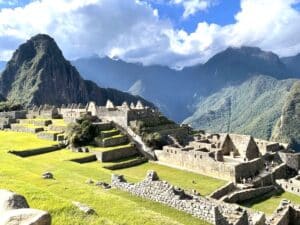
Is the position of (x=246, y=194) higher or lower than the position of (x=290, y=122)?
lower

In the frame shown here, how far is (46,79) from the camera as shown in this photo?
175250 millimetres

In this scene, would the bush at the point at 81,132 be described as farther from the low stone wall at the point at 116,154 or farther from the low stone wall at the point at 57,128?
the low stone wall at the point at 116,154

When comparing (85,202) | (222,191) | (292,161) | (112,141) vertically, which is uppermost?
(112,141)

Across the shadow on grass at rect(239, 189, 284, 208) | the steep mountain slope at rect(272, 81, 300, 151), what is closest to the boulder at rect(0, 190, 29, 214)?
the shadow on grass at rect(239, 189, 284, 208)

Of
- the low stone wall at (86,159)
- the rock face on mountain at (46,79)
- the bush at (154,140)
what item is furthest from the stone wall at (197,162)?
the rock face on mountain at (46,79)

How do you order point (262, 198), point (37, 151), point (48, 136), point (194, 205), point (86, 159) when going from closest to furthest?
point (194, 205)
point (262, 198)
point (86, 159)
point (37, 151)
point (48, 136)

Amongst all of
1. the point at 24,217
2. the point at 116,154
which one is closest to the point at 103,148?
the point at 116,154

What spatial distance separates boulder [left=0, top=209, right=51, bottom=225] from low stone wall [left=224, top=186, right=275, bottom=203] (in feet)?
62.0

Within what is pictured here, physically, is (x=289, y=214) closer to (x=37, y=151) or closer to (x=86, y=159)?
(x=86, y=159)

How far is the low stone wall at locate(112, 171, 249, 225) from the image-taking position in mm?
12969

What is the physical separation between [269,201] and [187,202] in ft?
41.8

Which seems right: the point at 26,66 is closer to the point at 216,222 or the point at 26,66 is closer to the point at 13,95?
the point at 13,95

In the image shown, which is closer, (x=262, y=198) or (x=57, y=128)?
(x=262, y=198)

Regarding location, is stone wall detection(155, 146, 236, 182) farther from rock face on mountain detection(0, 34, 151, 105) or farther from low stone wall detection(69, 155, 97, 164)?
rock face on mountain detection(0, 34, 151, 105)
